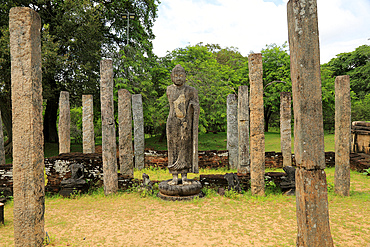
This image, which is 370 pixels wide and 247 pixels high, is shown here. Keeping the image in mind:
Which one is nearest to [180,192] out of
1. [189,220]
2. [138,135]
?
[189,220]

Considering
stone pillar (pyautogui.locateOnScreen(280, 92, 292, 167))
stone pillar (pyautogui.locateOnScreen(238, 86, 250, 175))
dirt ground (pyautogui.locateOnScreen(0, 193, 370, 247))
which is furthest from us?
stone pillar (pyautogui.locateOnScreen(280, 92, 292, 167))

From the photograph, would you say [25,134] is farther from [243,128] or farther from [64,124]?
[243,128]

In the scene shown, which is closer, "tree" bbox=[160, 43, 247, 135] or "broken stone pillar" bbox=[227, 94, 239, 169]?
"broken stone pillar" bbox=[227, 94, 239, 169]

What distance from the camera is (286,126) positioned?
11289mm

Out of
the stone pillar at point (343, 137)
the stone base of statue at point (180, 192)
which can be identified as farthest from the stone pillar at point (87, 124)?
the stone pillar at point (343, 137)

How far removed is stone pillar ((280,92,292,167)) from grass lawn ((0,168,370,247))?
371 cm

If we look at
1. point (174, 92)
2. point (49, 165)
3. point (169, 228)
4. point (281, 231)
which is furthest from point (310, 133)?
point (49, 165)

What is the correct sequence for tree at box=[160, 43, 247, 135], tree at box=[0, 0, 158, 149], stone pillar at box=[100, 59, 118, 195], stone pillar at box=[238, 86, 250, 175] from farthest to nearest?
tree at box=[160, 43, 247, 135] → tree at box=[0, 0, 158, 149] → stone pillar at box=[238, 86, 250, 175] → stone pillar at box=[100, 59, 118, 195]

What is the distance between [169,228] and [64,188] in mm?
4286

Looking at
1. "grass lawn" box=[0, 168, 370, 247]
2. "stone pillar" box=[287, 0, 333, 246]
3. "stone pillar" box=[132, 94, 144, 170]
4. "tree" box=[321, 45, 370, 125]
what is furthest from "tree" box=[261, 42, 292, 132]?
"stone pillar" box=[287, 0, 333, 246]

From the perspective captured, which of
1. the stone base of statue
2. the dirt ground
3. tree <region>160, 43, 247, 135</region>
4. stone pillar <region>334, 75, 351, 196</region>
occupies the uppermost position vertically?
tree <region>160, 43, 247, 135</region>

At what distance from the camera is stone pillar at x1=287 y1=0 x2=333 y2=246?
3158 millimetres

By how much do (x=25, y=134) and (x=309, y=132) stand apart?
4057mm

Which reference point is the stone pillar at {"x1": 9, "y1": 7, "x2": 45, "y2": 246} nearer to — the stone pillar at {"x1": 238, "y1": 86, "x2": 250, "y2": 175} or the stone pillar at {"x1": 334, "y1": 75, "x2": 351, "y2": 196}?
the stone pillar at {"x1": 334, "y1": 75, "x2": 351, "y2": 196}
